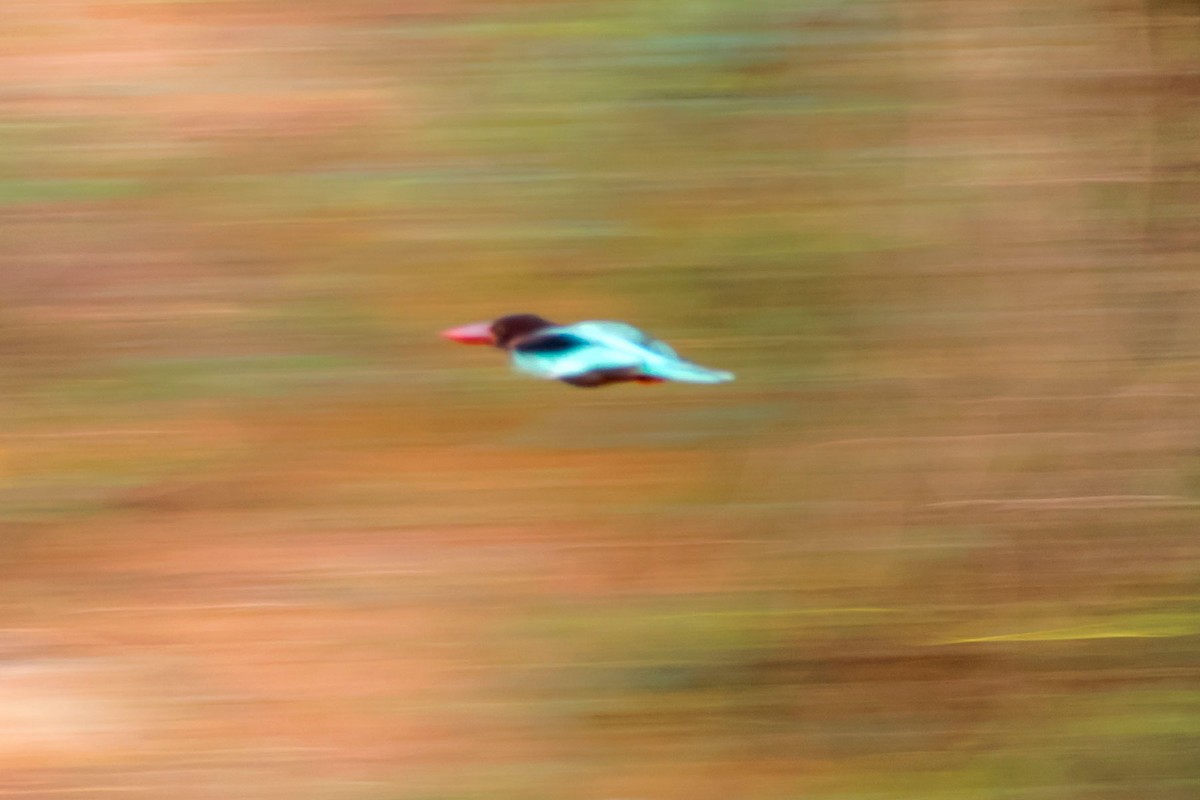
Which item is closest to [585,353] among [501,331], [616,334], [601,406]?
→ [616,334]

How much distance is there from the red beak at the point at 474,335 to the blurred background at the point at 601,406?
123 millimetres

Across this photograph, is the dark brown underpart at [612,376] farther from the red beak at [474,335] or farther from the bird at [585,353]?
the red beak at [474,335]

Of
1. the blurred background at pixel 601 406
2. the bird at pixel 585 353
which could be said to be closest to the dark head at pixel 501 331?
the bird at pixel 585 353

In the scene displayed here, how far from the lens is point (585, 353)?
6.57 feet

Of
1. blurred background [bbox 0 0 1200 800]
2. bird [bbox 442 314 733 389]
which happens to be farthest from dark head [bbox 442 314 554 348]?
blurred background [bbox 0 0 1200 800]

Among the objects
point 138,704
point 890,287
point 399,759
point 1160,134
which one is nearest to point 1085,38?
point 1160,134

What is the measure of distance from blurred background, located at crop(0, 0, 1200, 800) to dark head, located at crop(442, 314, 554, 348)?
0.13 meters

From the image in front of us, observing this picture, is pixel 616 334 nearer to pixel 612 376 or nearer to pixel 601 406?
pixel 612 376

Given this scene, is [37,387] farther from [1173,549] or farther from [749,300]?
[1173,549]

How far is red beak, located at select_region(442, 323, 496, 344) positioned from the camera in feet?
7.14

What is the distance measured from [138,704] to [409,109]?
826 millimetres

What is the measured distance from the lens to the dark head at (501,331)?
6.87 feet

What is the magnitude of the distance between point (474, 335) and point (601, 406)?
0.21 meters

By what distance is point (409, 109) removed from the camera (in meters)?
2.46
